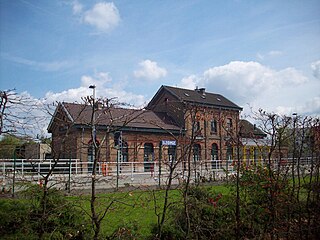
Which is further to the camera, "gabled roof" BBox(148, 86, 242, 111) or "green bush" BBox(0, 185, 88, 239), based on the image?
"gabled roof" BBox(148, 86, 242, 111)

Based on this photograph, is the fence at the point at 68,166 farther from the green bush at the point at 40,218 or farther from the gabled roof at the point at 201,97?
the gabled roof at the point at 201,97

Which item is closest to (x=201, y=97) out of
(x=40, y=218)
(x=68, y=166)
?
(x=68, y=166)

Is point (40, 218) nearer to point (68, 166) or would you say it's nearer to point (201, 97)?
point (68, 166)

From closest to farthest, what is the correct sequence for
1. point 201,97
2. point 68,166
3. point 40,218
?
point 40,218, point 68,166, point 201,97

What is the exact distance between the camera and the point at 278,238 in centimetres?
560

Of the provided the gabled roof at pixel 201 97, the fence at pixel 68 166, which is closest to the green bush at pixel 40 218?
the fence at pixel 68 166

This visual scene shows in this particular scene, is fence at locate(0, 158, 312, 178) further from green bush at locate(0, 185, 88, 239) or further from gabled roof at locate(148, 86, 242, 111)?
gabled roof at locate(148, 86, 242, 111)

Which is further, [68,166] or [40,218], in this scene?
[68,166]

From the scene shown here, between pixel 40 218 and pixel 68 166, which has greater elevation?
pixel 68 166

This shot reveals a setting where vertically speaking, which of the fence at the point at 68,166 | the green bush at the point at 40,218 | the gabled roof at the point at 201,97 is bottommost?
the green bush at the point at 40,218

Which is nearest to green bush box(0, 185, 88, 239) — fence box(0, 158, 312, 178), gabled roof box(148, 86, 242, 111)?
fence box(0, 158, 312, 178)

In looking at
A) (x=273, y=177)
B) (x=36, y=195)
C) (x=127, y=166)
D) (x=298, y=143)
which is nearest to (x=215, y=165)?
(x=127, y=166)

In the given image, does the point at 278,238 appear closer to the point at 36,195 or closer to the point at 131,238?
the point at 131,238

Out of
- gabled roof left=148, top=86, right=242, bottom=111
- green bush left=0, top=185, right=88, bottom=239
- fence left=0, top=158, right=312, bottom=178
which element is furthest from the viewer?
gabled roof left=148, top=86, right=242, bottom=111
